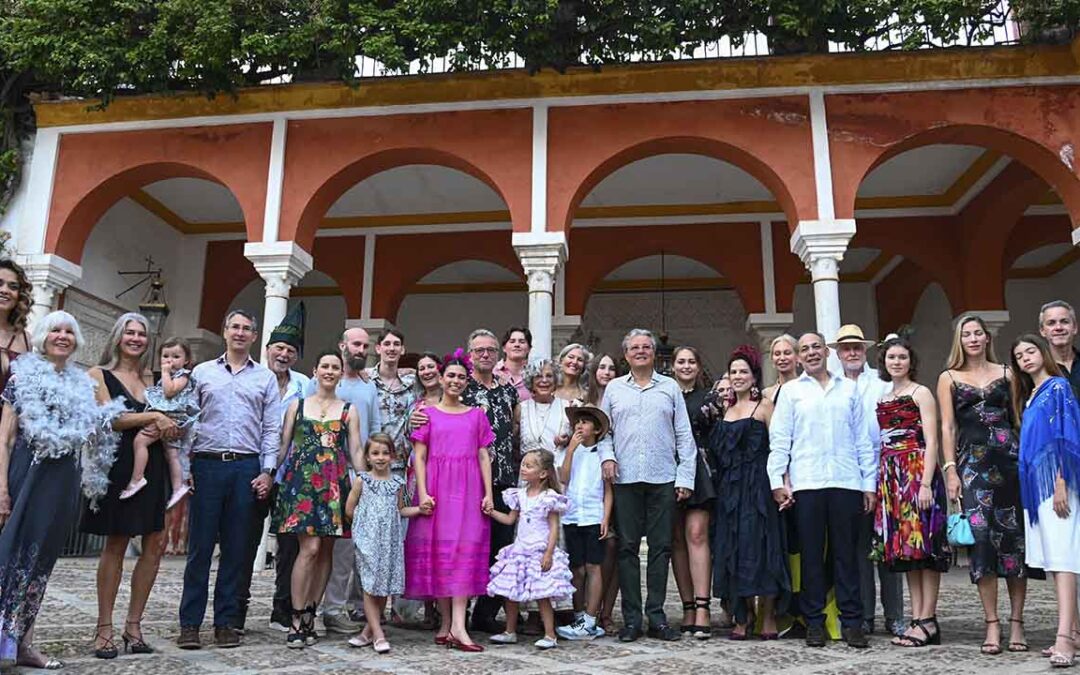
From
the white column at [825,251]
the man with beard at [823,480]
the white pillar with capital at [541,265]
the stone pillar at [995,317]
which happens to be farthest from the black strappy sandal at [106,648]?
the stone pillar at [995,317]

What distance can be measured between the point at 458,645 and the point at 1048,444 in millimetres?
2886

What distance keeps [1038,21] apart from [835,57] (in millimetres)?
1816

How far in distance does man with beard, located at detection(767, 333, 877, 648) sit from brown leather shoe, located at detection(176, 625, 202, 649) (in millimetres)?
2924

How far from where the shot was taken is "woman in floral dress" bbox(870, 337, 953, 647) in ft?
13.0

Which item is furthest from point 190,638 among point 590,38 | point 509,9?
point 590,38

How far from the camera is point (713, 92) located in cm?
851

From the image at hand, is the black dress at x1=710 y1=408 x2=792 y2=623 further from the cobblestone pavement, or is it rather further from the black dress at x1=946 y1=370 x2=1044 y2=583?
the black dress at x1=946 y1=370 x2=1044 y2=583

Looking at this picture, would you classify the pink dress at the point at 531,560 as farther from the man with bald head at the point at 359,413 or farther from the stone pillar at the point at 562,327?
the stone pillar at the point at 562,327

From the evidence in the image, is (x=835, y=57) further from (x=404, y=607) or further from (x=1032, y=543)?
(x=404, y=607)

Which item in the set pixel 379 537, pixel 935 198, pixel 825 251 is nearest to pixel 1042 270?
pixel 935 198

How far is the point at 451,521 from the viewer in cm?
406

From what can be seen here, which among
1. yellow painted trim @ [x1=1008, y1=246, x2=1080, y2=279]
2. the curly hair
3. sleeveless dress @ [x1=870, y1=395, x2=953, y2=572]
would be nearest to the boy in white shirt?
sleeveless dress @ [x1=870, y1=395, x2=953, y2=572]

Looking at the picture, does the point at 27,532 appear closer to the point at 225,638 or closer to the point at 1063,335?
the point at 225,638

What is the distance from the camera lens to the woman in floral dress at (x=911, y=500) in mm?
3961
